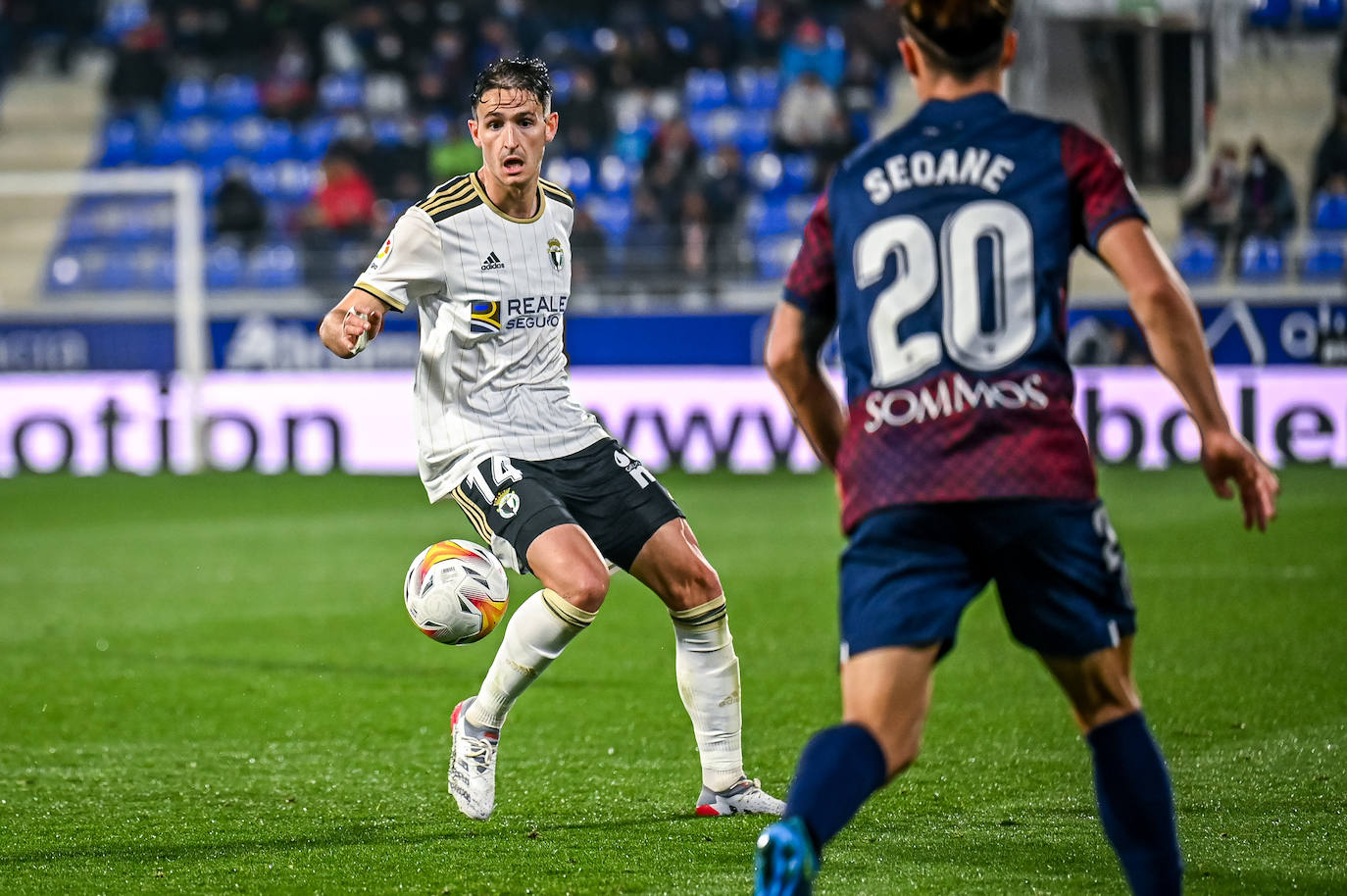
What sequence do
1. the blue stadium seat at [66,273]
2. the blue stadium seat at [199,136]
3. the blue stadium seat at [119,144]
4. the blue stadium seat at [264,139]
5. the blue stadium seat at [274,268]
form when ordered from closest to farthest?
the blue stadium seat at [66,273]
the blue stadium seat at [274,268]
the blue stadium seat at [264,139]
the blue stadium seat at [199,136]
the blue stadium seat at [119,144]

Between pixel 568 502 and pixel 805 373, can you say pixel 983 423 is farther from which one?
pixel 568 502

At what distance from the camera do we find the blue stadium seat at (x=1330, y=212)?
1491cm

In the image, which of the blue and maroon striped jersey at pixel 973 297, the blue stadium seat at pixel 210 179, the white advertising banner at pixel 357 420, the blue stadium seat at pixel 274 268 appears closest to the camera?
the blue and maroon striped jersey at pixel 973 297

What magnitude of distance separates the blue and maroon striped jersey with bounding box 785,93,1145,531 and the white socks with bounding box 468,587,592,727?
1.77 m

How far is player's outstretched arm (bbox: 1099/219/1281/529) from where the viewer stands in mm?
2947

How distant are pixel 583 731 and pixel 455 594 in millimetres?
1570

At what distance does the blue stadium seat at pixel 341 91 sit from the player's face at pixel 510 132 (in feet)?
56.9

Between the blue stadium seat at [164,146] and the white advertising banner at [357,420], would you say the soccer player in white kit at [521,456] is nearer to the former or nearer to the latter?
the white advertising banner at [357,420]

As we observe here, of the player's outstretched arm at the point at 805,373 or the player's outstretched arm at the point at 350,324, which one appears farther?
the player's outstretched arm at the point at 350,324

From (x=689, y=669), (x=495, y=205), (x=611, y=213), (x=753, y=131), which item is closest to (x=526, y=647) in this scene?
(x=689, y=669)

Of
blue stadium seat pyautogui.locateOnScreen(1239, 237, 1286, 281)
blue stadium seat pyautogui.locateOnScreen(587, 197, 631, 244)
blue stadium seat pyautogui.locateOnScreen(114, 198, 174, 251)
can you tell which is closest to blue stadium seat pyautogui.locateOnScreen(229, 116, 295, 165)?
blue stadium seat pyautogui.locateOnScreen(114, 198, 174, 251)

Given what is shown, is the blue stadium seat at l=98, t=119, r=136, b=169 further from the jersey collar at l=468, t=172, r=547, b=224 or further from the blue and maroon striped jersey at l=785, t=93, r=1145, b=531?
the blue and maroon striped jersey at l=785, t=93, r=1145, b=531

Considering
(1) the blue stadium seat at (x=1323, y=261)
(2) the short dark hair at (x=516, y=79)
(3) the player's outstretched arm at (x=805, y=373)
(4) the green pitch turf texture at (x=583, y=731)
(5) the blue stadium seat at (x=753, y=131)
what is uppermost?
(5) the blue stadium seat at (x=753, y=131)

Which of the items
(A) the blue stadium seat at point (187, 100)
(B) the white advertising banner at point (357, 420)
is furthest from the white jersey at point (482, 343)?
(A) the blue stadium seat at point (187, 100)
